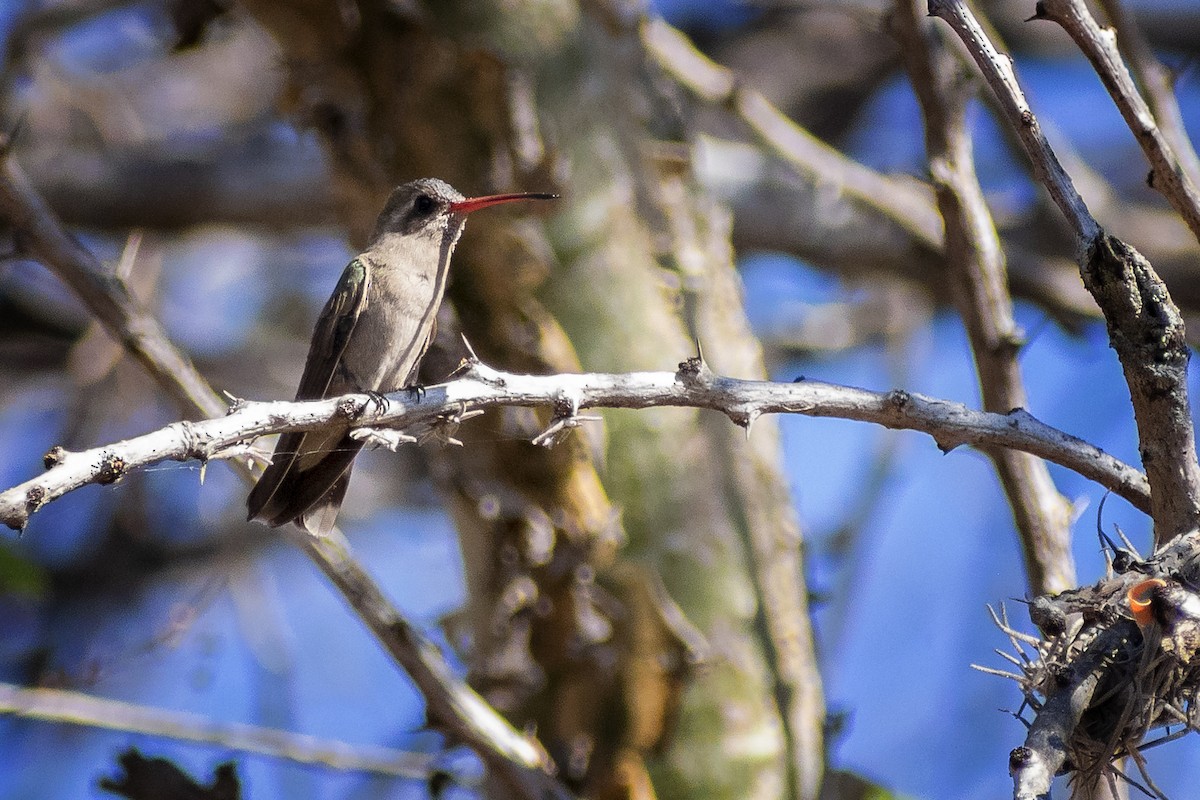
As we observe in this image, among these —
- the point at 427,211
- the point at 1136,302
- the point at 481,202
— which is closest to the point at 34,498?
the point at 1136,302

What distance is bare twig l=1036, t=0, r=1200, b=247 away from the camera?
272 centimetres

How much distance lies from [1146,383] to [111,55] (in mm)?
10486

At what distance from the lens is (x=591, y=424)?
17.5 feet

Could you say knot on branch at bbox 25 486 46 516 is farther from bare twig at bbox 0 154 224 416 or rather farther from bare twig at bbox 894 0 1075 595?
bare twig at bbox 894 0 1075 595

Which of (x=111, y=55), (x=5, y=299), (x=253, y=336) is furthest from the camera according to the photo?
(x=111, y=55)

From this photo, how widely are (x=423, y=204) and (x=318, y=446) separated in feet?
3.94

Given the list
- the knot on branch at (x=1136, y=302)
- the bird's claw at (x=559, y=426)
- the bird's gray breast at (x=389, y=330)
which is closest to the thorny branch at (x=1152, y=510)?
the knot on branch at (x=1136, y=302)

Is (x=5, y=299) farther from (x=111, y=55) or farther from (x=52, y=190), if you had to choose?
(x=111, y=55)

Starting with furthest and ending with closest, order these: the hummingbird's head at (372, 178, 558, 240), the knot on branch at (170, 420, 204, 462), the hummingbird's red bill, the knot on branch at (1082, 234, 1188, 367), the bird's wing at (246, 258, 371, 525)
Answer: the hummingbird's head at (372, 178, 558, 240) < the hummingbird's red bill < the bird's wing at (246, 258, 371, 525) < the knot on branch at (1082, 234, 1188, 367) < the knot on branch at (170, 420, 204, 462)

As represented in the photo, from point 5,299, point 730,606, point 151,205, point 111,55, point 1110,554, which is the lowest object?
point 1110,554

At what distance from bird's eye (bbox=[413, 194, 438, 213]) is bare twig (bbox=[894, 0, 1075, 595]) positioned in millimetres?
1893

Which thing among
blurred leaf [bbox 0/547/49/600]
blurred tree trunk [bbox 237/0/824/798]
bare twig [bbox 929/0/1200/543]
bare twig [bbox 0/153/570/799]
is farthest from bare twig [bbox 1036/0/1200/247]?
blurred leaf [bbox 0/547/49/600]

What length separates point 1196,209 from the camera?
286 centimetres

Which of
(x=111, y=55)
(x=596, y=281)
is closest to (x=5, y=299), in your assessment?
(x=111, y=55)
